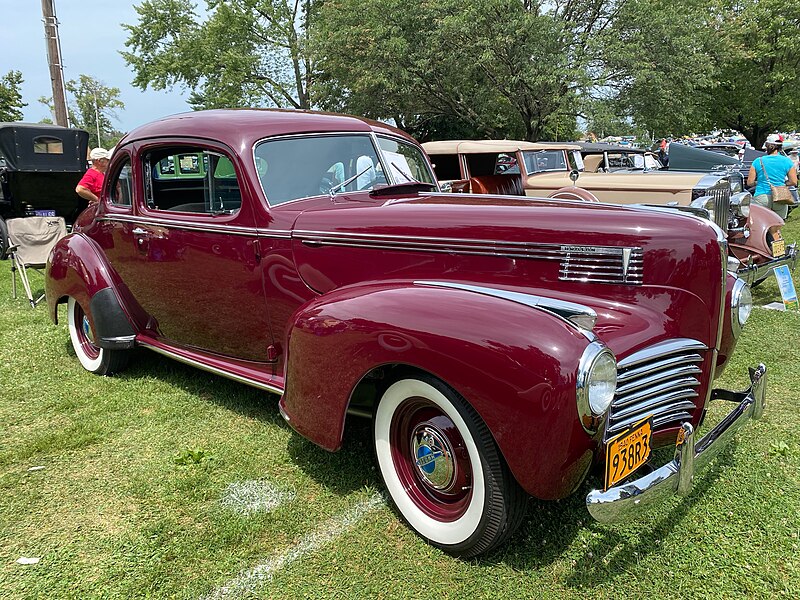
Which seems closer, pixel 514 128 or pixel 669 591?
pixel 669 591

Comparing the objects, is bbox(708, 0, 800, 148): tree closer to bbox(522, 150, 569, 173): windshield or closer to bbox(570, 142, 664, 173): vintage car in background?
bbox(570, 142, 664, 173): vintage car in background

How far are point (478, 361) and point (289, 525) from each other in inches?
48.6

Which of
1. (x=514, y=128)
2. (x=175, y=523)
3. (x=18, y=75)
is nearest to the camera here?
(x=175, y=523)

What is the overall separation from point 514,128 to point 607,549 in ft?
75.6

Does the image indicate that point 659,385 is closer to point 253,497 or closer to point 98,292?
point 253,497

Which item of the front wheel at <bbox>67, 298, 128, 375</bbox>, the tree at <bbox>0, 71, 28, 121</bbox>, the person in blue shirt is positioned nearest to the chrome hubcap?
the front wheel at <bbox>67, 298, 128, 375</bbox>

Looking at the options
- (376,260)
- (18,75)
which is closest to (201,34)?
(18,75)

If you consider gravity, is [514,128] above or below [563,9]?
below

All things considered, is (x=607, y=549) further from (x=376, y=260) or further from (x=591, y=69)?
(x=591, y=69)

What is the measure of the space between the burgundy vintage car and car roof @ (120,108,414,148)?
0.01m

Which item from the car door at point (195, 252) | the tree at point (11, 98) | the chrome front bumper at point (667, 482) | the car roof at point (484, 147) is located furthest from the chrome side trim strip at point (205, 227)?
the tree at point (11, 98)

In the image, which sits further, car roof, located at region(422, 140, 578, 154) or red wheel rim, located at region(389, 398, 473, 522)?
car roof, located at region(422, 140, 578, 154)

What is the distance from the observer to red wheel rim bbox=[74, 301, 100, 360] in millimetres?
4609

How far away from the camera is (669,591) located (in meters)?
2.23
